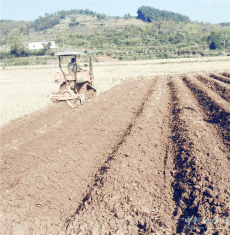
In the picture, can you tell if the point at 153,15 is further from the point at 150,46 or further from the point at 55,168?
the point at 55,168

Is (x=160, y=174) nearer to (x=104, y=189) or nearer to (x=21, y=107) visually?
(x=104, y=189)

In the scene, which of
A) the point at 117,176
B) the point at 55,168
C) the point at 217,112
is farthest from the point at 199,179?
the point at 217,112

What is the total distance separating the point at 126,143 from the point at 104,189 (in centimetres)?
171

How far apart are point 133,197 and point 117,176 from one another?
0.57 metres

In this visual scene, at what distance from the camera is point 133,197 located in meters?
3.62

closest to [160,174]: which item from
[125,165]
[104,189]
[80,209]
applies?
[125,165]

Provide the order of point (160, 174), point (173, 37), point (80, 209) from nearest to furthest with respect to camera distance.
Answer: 1. point (80, 209)
2. point (160, 174)
3. point (173, 37)

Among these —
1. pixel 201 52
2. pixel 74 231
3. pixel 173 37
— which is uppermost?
pixel 173 37

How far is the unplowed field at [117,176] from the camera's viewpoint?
124 inches

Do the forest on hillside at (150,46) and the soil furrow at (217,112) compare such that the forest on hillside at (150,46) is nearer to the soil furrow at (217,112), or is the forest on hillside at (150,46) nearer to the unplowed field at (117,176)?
the soil furrow at (217,112)

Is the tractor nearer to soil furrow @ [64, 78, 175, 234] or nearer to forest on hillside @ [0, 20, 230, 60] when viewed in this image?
soil furrow @ [64, 78, 175, 234]

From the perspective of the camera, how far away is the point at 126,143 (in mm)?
5277

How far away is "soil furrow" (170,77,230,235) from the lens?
9.93ft

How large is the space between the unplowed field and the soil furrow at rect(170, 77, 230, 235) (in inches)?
0.6
